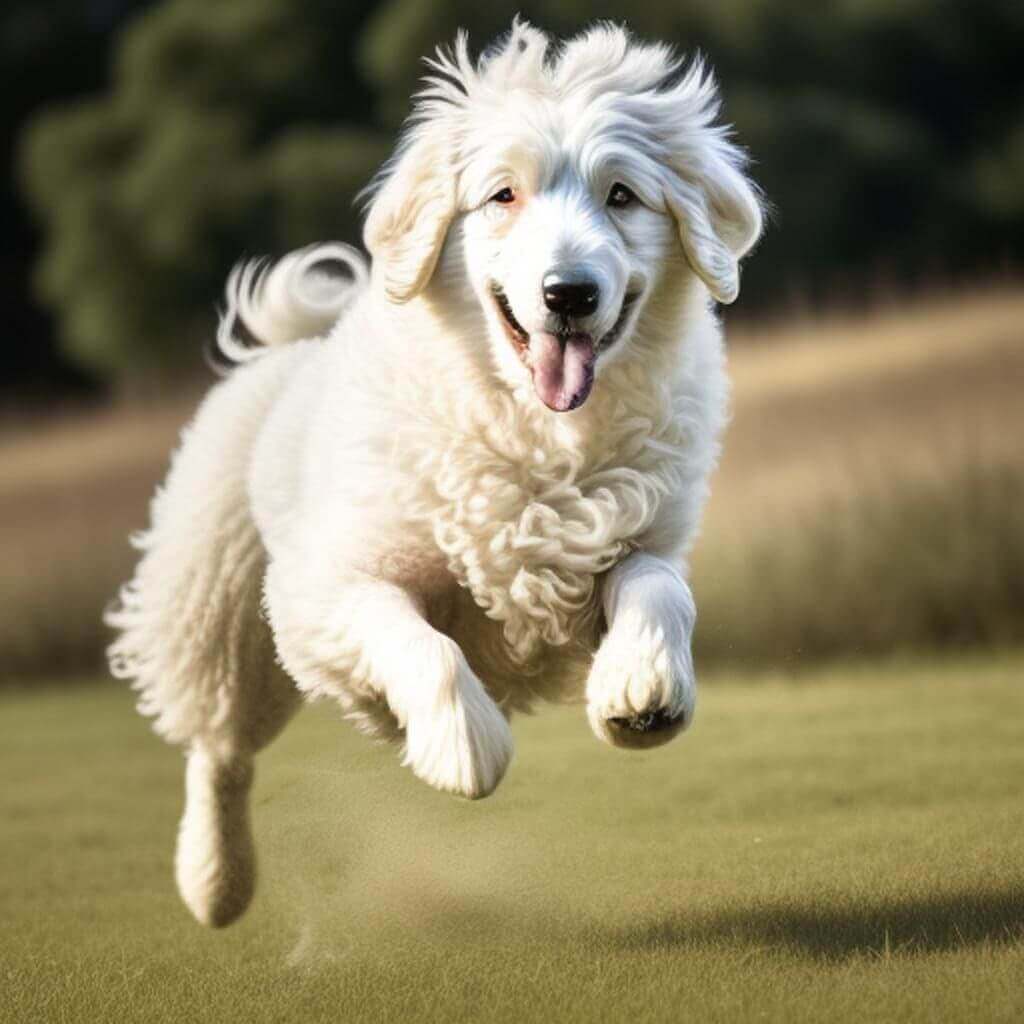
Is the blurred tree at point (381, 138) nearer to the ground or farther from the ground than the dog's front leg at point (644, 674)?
farther from the ground

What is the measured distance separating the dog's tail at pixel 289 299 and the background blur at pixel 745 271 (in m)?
5.07

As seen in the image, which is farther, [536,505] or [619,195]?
[536,505]

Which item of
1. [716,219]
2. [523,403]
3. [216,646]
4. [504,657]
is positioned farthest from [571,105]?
[216,646]

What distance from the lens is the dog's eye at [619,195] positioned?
5133mm

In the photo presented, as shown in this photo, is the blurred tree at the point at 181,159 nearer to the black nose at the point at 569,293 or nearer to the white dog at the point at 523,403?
the white dog at the point at 523,403

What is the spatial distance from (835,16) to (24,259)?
1135 cm

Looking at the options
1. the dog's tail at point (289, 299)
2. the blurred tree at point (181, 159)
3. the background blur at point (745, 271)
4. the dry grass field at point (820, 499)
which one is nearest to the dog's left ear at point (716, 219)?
the dog's tail at point (289, 299)

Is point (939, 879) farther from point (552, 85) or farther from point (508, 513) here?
point (552, 85)

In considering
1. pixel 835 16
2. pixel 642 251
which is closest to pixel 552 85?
pixel 642 251

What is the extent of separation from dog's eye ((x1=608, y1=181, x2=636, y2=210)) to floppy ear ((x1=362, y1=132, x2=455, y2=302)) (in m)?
0.42

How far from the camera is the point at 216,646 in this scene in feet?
21.2

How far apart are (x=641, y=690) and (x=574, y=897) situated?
5.14 ft

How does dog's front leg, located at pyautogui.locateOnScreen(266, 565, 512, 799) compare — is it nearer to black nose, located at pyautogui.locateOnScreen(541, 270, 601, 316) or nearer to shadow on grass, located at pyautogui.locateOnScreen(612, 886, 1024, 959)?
black nose, located at pyautogui.locateOnScreen(541, 270, 601, 316)

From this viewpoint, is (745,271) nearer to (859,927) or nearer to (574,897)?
(574,897)
